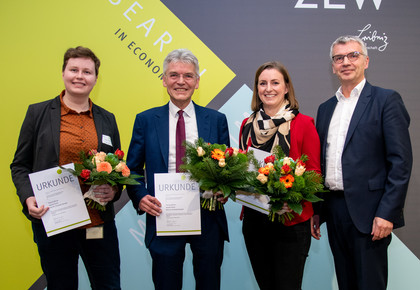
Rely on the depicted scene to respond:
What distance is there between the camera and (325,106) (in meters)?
2.51

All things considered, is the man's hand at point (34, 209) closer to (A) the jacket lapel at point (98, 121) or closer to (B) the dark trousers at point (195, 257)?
(A) the jacket lapel at point (98, 121)

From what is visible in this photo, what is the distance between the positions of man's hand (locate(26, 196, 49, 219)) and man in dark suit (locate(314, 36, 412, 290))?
1.84 metres

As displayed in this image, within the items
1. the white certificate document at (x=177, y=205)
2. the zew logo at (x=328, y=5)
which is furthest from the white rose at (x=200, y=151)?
the zew logo at (x=328, y=5)

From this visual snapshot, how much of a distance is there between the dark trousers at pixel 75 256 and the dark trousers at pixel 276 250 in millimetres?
924

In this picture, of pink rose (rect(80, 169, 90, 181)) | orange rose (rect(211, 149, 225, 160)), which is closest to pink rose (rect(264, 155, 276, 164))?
orange rose (rect(211, 149, 225, 160))

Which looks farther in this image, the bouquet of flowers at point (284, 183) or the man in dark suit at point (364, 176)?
the man in dark suit at point (364, 176)

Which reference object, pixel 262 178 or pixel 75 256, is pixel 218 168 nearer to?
pixel 262 178

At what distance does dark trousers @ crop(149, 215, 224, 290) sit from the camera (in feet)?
6.65

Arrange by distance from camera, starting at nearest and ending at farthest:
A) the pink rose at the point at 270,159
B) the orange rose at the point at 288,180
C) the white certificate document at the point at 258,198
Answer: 1. the orange rose at the point at 288,180
2. the pink rose at the point at 270,159
3. the white certificate document at the point at 258,198

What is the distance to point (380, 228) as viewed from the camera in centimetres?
206

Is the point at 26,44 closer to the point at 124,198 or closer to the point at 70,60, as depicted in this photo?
the point at 70,60

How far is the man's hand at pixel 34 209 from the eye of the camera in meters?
1.98

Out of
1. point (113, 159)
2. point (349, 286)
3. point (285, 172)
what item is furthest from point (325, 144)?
point (113, 159)

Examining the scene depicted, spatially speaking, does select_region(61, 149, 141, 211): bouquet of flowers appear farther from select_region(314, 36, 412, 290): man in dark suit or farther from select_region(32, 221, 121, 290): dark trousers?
select_region(314, 36, 412, 290): man in dark suit
